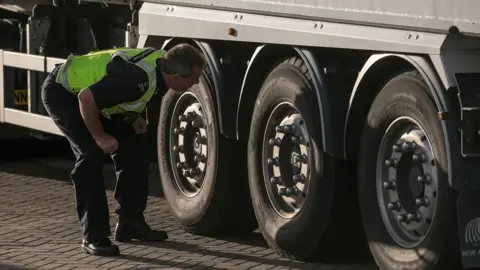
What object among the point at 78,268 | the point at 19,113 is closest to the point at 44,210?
the point at 19,113

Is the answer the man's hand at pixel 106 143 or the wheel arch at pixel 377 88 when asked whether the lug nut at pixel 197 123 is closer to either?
the man's hand at pixel 106 143

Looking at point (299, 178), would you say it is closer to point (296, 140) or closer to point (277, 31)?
point (296, 140)

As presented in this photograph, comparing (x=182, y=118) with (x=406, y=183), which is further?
(x=182, y=118)

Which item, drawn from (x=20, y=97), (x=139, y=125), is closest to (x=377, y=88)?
(x=139, y=125)

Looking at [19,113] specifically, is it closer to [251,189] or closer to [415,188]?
[251,189]

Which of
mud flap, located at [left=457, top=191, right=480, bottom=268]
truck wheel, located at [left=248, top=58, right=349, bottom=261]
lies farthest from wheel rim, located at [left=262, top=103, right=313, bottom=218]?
mud flap, located at [left=457, top=191, right=480, bottom=268]

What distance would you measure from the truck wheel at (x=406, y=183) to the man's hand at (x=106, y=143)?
148 centimetres

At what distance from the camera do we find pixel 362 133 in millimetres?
7570

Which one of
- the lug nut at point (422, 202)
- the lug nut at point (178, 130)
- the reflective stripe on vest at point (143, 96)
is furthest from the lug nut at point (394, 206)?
the lug nut at point (178, 130)

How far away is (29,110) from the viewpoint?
1185cm

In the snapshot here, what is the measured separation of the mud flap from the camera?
6836 mm

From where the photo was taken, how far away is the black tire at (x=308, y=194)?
786 centimetres

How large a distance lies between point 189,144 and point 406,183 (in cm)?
239

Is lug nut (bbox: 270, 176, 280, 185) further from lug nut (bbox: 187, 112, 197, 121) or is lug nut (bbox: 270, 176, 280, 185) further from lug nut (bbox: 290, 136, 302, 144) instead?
lug nut (bbox: 187, 112, 197, 121)
